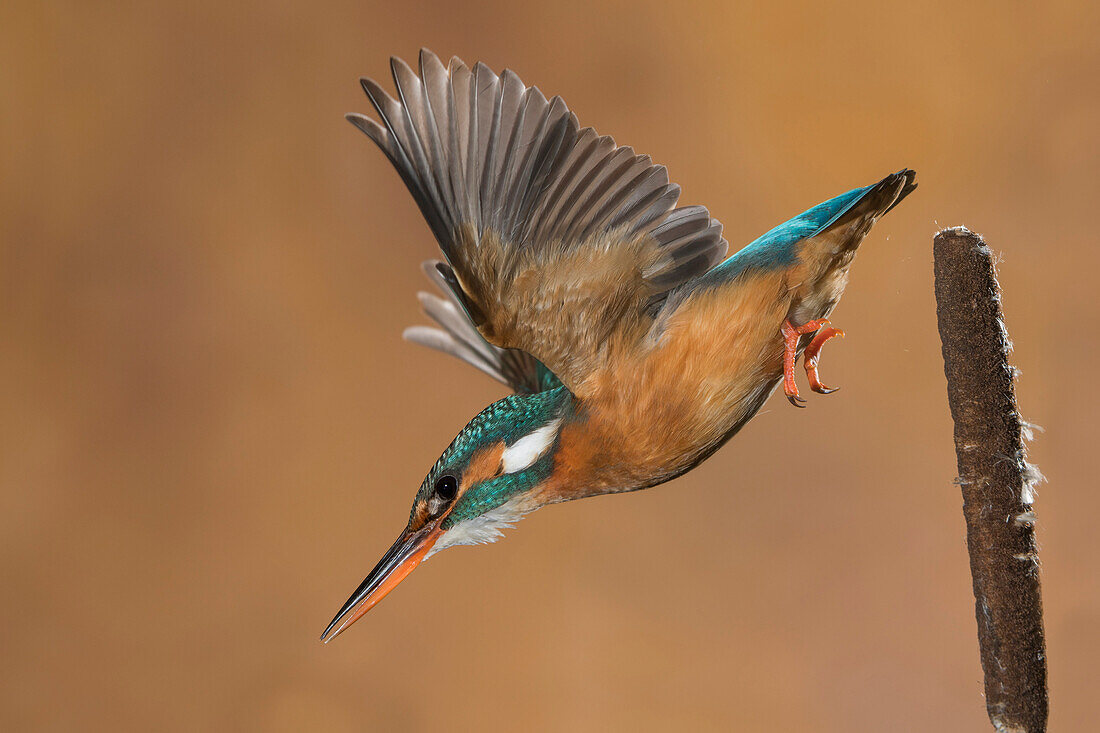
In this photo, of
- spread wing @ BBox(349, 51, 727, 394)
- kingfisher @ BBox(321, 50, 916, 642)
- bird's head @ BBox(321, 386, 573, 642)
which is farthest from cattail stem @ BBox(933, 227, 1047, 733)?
bird's head @ BBox(321, 386, 573, 642)

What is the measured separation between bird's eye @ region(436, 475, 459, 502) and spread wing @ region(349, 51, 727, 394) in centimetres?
13

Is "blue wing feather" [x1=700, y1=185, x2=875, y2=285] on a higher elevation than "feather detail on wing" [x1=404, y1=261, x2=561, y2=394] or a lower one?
higher

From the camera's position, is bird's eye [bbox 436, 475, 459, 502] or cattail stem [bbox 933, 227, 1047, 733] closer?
cattail stem [bbox 933, 227, 1047, 733]

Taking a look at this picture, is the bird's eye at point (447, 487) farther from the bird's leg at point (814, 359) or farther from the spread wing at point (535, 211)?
the bird's leg at point (814, 359)

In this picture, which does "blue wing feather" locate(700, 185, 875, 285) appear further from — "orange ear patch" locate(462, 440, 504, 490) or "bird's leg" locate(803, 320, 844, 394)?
"orange ear patch" locate(462, 440, 504, 490)

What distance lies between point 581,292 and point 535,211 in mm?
76

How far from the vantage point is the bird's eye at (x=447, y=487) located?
0.75 metres

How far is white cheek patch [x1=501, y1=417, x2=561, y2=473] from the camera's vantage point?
29.6 inches

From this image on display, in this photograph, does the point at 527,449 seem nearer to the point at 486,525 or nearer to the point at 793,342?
the point at 486,525

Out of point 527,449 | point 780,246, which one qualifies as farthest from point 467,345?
point 780,246

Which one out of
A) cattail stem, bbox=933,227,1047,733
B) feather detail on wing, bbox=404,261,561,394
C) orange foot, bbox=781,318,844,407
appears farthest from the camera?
feather detail on wing, bbox=404,261,561,394

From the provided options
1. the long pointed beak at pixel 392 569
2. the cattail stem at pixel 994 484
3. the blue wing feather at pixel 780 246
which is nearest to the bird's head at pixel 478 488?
the long pointed beak at pixel 392 569

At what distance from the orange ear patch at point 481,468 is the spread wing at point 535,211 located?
9 centimetres

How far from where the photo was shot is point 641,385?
0.74m
